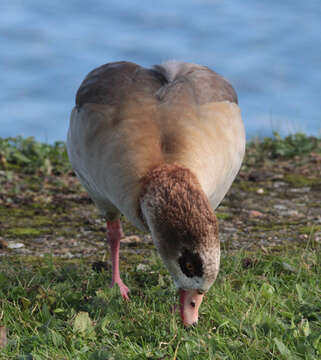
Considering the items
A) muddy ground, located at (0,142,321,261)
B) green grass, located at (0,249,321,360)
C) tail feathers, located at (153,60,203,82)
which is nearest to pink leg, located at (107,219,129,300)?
green grass, located at (0,249,321,360)

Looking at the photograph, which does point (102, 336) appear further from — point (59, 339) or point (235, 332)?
point (235, 332)

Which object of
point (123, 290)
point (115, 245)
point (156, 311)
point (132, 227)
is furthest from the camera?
point (132, 227)

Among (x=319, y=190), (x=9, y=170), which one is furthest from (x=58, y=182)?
(x=319, y=190)

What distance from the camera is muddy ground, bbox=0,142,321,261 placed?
6.14 metres

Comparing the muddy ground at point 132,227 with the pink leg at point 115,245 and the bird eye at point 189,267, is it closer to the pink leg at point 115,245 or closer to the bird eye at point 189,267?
the pink leg at point 115,245

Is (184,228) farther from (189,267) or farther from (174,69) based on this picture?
(174,69)

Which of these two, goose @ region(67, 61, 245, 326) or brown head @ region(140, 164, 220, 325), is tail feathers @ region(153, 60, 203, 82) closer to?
goose @ region(67, 61, 245, 326)

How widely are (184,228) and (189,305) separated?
640 mm

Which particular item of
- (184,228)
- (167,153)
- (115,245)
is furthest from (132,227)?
(184,228)

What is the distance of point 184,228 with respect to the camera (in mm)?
3510

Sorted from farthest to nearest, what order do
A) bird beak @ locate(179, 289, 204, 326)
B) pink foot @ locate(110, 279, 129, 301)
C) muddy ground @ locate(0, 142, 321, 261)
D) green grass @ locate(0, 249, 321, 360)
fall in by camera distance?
muddy ground @ locate(0, 142, 321, 261), pink foot @ locate(110, 279, 129, 301), bird beak @ locate(179, 289, 204, 326), green grass @ locate(0, 249, 321, 360)

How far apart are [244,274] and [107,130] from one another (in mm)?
1787

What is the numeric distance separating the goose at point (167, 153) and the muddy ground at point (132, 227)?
48.7 inches

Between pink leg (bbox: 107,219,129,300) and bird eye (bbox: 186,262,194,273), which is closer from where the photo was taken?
bird eye (bbox: 186,262,194,273)
